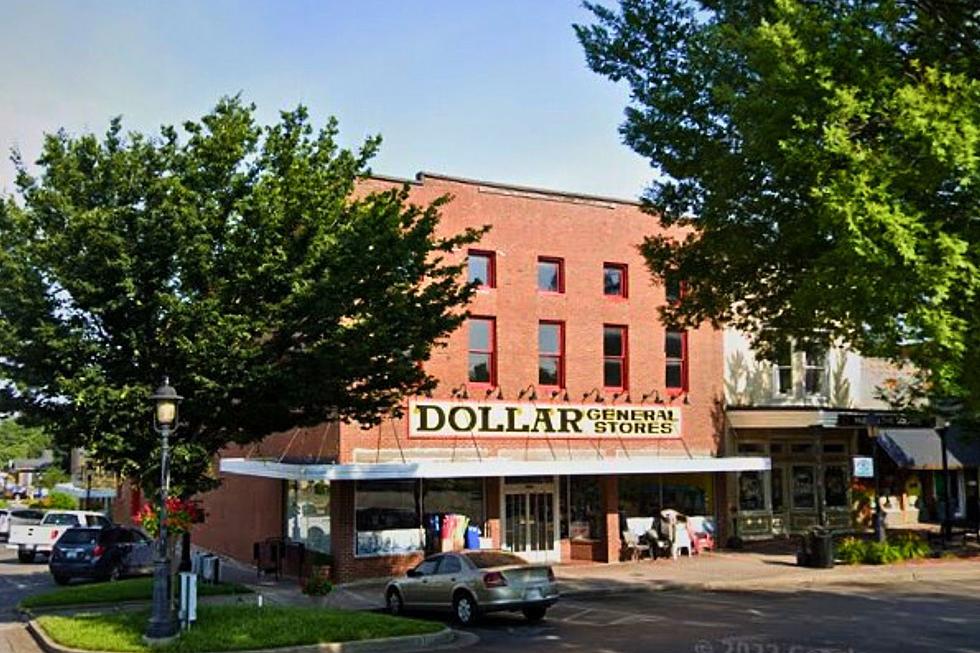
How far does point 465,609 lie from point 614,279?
14.8m

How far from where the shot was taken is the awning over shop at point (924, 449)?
3666cm

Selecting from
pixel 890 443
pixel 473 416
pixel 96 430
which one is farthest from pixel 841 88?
pixel 890 443

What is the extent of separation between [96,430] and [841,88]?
13534mm

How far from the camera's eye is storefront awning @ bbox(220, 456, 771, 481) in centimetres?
2455

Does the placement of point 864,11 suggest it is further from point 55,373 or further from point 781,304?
point 55,373

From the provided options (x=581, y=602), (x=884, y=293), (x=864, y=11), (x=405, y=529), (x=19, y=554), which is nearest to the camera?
(x=884, y=293)

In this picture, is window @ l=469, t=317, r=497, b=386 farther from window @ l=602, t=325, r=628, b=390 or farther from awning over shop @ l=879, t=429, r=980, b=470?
awning over shop @ l=879, t=429, r=980, b=470

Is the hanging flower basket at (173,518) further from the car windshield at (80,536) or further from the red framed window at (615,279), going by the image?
the red framed window at (615,279)

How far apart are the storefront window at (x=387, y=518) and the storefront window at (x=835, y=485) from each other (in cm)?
1607

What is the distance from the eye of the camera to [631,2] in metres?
12.1

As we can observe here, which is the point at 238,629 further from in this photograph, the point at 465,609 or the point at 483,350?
the point at 483,350

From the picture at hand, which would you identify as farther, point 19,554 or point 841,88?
point 19,554

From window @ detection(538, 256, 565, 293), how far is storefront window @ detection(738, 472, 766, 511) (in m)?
9.18

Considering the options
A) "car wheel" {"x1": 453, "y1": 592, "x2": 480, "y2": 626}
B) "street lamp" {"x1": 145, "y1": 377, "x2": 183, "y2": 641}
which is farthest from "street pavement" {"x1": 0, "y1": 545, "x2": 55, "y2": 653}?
"car wheel" {"x1": 453, "y1": 592, "x2": 480, "y2": 626}
